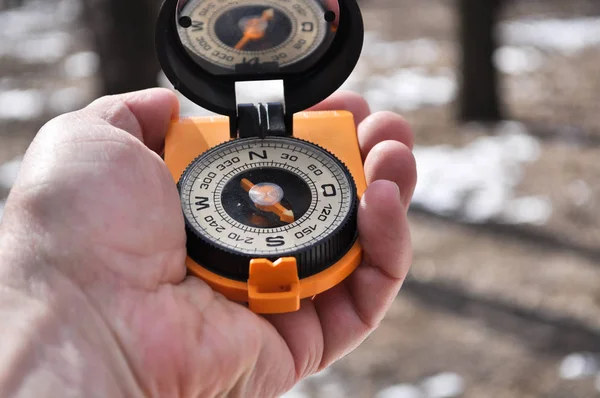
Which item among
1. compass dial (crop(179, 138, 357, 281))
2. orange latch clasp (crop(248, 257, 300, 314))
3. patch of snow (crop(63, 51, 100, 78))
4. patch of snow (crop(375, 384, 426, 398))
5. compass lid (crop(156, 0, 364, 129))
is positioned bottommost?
patch of snow (crop(375, 384, 426, 398))

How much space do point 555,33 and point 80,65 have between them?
12.3ft

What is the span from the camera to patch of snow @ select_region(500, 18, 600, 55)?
225 inches

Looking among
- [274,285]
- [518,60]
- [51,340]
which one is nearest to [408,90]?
[518,60]

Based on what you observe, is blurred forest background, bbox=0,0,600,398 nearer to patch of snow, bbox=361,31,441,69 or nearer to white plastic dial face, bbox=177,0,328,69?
patch of snow, bbox=361,31,441,69

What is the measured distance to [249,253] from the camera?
1.42 meters

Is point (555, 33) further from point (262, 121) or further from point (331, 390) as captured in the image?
point (262, 121)

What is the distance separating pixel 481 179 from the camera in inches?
→ 149

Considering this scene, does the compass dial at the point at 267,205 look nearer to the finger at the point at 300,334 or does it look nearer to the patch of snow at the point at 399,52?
the finger at the point at 300,334

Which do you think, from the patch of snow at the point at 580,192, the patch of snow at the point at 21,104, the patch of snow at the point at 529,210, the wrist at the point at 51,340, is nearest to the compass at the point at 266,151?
the wrist at the point at 51,340

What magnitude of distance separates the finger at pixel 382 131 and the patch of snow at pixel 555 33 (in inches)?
163

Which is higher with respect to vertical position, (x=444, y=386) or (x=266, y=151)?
(x=266, y=151)

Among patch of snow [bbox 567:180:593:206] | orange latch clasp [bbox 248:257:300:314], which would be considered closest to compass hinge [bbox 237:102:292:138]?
orange latch clasp [bbox 248:257:300:314]

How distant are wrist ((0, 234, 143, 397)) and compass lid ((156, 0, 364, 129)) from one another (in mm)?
555

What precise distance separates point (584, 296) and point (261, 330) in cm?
194
